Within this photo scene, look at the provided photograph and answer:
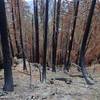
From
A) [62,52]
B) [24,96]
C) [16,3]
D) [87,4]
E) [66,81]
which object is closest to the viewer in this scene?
[24,96]

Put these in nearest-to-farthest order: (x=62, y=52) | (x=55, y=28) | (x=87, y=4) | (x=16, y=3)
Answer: (x=87, y=4) < (x=55, y=28) < (x=16, y=3) < (x=62, y=52)

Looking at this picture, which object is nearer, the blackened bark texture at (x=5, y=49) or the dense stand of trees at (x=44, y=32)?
the blackened bark texture at (x=5, y=49)

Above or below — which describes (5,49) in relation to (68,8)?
above

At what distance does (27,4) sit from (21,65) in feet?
18.2

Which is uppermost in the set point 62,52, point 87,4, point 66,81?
point 87,4

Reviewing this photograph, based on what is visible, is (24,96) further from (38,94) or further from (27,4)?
(27,4)

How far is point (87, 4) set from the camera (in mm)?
18625

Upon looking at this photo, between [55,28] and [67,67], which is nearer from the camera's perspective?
[55,28]

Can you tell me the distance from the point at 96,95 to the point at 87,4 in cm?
890

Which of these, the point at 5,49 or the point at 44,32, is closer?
the point at 5,49

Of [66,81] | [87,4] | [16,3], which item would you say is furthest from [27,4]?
[66,81]

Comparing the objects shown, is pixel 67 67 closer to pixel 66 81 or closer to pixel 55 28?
pixel 55 28

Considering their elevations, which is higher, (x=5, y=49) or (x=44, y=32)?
(x=5, y=49)

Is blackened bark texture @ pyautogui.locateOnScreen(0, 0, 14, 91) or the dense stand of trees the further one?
the dense stand of trees
